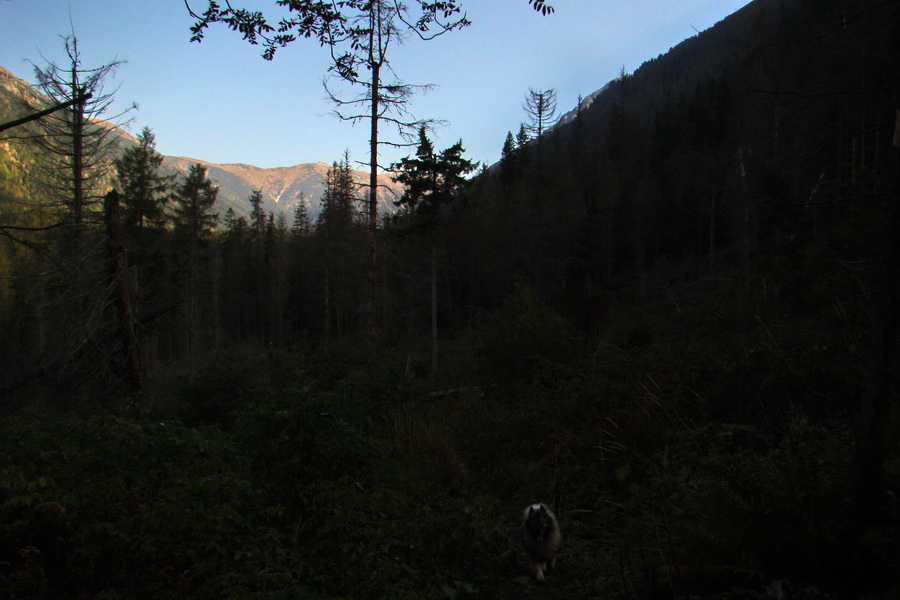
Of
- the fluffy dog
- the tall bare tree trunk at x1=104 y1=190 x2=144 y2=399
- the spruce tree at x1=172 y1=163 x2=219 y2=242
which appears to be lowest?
the fluffy dog

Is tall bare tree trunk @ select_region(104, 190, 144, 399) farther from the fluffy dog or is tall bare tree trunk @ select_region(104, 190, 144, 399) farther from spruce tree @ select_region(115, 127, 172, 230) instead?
spruce tree @ select_region(115, 127, 172, 230)

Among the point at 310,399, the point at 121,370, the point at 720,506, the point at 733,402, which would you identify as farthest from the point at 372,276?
the point at 720,506

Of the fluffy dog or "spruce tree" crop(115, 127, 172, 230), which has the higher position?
"spruce tree" crop(115, 127, 172, 230)

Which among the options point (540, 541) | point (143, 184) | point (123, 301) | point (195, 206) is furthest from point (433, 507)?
point (195, 206)

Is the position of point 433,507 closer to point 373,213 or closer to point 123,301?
point 123,301

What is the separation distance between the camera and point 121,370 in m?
11.3

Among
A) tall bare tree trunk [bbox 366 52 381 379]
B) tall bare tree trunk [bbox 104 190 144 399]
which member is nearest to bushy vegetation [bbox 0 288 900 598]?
tall bare tree trunk [bbox 104 190 144 399]

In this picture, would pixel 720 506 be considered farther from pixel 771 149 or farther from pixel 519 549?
pixel 771 149

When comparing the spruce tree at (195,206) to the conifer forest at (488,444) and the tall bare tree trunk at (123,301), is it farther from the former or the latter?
the tall bare tree trunk at (123,301)

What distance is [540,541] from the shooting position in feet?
15.0

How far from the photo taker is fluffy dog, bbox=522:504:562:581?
458 cm

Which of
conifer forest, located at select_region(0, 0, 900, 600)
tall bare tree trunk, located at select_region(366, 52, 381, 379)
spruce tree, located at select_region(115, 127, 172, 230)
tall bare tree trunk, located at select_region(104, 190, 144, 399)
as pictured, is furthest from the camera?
spruce tree, located at select_region(115, 127, 172, 230)

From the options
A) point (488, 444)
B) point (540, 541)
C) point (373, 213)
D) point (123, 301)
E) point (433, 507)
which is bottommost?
point (488, 444)

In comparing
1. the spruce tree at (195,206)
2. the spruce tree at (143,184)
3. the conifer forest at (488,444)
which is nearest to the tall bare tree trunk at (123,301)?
the conifer forest at (488,444)
